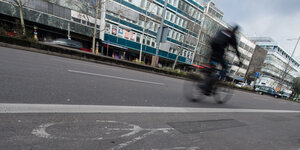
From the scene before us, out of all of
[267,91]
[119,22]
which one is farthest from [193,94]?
[267,91]

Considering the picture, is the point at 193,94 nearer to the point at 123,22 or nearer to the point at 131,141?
the point at 131,141

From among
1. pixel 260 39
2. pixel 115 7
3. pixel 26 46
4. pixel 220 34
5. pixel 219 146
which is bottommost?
pixel 219 146

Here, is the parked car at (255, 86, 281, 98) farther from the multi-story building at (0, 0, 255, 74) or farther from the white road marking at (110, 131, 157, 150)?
the white road marking at (110, 131, 157, 150)

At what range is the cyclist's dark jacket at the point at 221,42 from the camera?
3475mm

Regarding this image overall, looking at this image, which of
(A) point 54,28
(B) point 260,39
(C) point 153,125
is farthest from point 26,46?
(B) point 260,39

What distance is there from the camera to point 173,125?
236 cm

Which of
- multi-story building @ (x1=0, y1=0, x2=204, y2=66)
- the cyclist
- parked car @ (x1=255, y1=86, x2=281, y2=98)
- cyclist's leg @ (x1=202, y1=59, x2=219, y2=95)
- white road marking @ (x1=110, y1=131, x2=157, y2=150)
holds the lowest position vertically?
parked car @ (x1=255, y1=86, x2=281, y2=98)

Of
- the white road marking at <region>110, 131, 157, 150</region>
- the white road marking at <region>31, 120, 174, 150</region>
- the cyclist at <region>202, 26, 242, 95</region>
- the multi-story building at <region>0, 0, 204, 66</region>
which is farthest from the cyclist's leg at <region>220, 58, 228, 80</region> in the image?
the multi-story building at <region>0, 0, 204, 66</region>

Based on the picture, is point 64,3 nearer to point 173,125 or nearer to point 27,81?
point 27,81

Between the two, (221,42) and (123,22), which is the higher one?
(123,22)

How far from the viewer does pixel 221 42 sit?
348cm

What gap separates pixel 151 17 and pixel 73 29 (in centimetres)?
1520

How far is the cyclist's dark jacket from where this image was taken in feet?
11.4

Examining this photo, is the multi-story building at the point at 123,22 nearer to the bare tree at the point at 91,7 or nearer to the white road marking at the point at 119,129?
the bare tree at the point at 91,7
